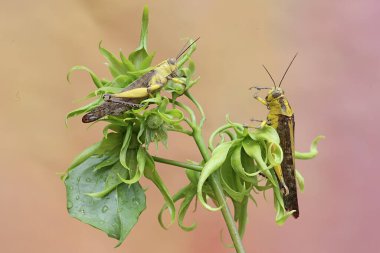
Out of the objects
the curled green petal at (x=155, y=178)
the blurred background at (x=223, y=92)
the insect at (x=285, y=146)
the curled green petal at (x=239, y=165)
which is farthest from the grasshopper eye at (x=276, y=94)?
the blurred background at (x=223, y=92)

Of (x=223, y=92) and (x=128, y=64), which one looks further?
(x=223, y=92)

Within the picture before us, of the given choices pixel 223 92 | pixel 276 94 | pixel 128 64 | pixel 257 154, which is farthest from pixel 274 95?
pixel 223 92

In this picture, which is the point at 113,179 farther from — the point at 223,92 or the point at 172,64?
the point at 223,92

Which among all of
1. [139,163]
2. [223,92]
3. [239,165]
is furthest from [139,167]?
[223,92]

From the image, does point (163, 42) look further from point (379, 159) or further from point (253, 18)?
point (379, 159)

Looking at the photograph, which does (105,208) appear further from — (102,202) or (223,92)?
(223,92)

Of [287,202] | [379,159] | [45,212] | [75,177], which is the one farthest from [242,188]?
[379,159]

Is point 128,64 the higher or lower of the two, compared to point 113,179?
higher
